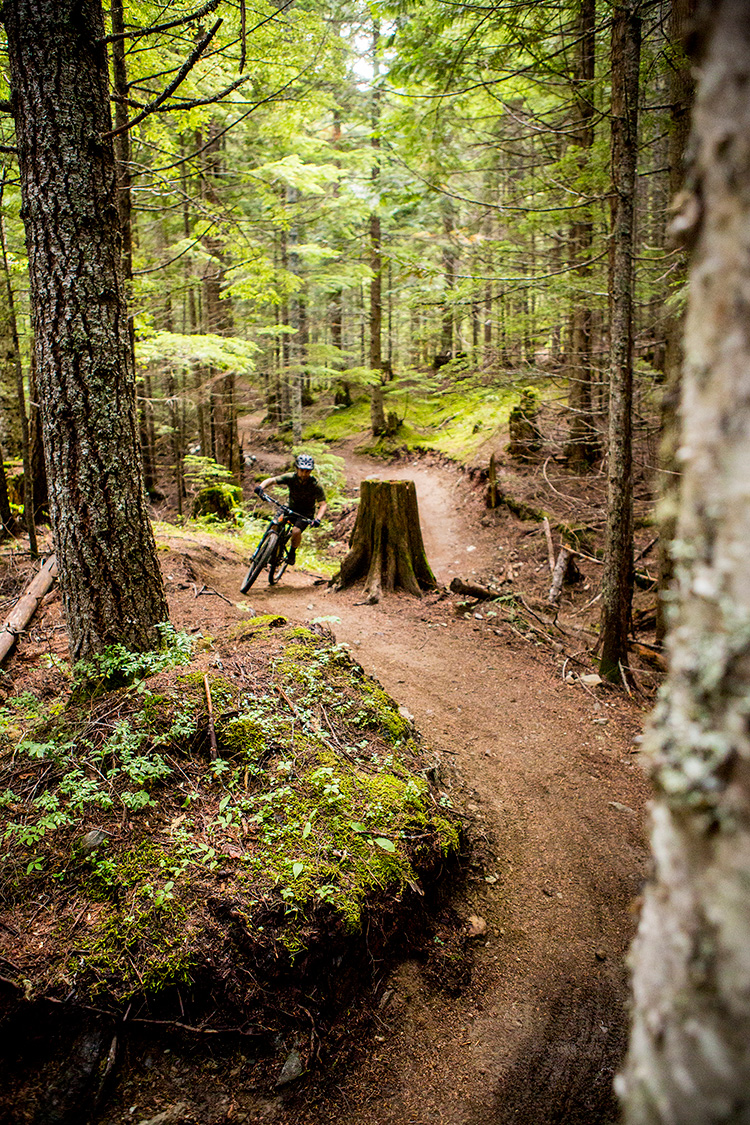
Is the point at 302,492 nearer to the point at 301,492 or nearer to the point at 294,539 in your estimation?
the point at 301,492

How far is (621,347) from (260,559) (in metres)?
5.59

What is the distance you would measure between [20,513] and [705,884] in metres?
11.0

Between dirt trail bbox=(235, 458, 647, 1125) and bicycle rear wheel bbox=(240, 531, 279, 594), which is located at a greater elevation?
bicycle rear wheel bbox=(240, 531, 279, 594)

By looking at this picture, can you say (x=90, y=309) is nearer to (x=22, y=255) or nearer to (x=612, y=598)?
(x=612, y=598)

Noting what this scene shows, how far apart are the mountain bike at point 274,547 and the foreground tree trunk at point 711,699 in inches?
310

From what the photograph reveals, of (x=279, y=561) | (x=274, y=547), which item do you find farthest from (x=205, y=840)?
(x=279, y=561)

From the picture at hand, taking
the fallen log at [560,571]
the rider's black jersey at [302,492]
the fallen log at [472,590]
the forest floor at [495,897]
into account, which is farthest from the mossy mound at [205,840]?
the fallen log at [560,571]

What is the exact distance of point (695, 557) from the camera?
2.78ft

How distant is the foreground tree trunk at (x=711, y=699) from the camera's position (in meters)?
0.72

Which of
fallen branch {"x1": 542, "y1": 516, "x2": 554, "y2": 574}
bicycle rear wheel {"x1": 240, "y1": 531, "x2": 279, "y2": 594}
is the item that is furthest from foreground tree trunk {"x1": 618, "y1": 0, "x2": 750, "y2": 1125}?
fallen branch {"x1": 542, "y1": 516, "x2": 554, "y2": 574}

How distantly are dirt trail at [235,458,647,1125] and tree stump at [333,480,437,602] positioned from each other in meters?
1.58

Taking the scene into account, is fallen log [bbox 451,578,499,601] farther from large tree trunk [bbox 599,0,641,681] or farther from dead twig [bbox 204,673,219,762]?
dead twig [bbox 204,673,219,762]

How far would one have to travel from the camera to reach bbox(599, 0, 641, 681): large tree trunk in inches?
223

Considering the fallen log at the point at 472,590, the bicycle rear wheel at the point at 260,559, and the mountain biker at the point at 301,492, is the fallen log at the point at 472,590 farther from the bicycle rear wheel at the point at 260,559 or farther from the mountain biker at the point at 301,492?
the bicycle rear wheel at the point at 260,559
